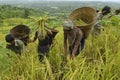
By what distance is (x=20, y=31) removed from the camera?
5727mm

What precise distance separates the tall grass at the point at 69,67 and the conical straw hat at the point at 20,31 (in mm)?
797

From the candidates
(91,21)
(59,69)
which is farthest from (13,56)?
(91,21)

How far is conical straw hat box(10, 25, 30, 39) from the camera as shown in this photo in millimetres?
5648

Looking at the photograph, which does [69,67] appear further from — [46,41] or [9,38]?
[9,38]

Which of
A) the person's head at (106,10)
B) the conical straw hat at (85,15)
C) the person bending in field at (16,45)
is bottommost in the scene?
the person bending in field at (16,45)

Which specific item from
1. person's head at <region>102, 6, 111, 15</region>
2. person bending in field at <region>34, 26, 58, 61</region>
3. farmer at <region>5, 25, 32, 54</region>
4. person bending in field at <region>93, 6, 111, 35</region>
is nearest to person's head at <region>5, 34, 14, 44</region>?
farmer at <region>5, 25, 32, 54</region>

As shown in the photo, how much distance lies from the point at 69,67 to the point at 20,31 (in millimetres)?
1948

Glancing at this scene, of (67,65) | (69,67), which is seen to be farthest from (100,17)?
(69,67)

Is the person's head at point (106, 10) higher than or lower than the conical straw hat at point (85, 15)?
lower

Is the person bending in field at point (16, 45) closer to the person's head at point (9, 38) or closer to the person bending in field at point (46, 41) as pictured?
the person's head at point (9, 38)

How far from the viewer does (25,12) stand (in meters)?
45.1

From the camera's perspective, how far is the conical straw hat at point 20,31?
5.65 metres

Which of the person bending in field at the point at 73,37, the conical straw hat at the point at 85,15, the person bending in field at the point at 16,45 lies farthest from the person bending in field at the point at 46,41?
the conical straw hat at the point at 85,15

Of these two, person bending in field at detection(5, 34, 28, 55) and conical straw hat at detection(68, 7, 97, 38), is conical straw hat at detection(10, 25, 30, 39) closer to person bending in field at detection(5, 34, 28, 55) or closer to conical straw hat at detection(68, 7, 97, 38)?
person bending in field at detection(5, 34, 28, 55)
